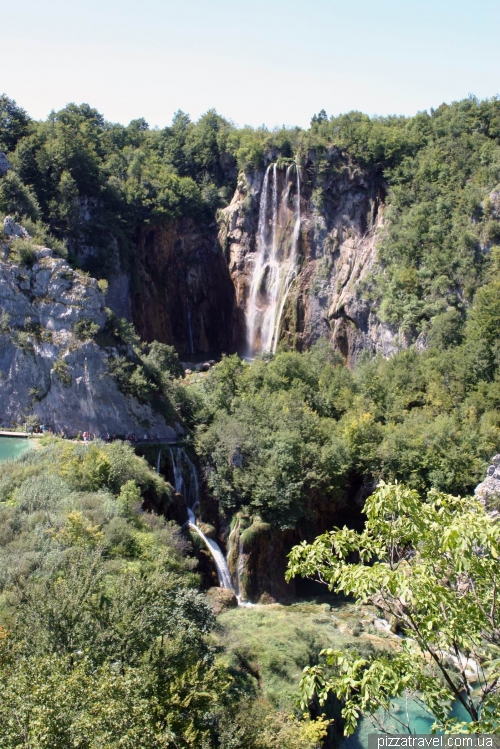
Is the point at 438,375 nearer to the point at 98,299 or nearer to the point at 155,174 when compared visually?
the point at 98,299

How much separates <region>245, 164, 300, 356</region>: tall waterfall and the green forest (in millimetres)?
2876

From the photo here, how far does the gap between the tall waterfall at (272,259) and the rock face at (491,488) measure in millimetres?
24835

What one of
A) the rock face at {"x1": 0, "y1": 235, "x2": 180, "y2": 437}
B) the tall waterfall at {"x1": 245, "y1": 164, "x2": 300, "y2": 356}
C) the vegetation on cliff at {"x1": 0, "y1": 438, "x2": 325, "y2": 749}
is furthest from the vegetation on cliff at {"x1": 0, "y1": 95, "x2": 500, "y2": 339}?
the vegetation on cliff at {"x1": 0, "y1": 438, "x2": 325, "y2": 749}

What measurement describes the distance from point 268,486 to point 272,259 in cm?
2764

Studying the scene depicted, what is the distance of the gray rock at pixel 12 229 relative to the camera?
3491 cm

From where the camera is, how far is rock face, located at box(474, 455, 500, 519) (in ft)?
82.9

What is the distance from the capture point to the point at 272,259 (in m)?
51.5

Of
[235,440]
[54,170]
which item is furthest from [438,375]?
[54,170]

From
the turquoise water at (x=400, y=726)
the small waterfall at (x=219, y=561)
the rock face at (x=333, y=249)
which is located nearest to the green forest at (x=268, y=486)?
the turquoise water at (x=400, y=726)

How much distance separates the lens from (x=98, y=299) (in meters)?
34.3

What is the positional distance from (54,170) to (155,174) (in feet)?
33.8

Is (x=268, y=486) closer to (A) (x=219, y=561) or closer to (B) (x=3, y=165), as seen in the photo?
(A) (x=219, y=561)

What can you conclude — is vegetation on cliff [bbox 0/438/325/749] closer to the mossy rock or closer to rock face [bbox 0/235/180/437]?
the mossy rock

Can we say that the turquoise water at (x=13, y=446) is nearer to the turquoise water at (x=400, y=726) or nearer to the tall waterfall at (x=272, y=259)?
the turquoise water at (x=400, y=726)
